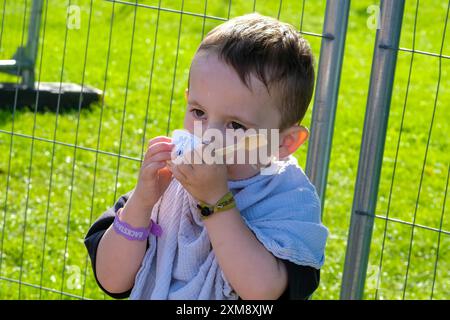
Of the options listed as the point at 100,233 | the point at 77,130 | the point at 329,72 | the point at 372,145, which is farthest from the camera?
the point at 77,130

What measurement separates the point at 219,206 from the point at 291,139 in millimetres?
308

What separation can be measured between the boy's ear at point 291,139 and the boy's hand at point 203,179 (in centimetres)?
23

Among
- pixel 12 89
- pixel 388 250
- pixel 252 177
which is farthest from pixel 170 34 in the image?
pixel 252 177

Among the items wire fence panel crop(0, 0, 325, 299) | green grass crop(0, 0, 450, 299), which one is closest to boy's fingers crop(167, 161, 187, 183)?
wire fence panel crop(0, 0, 325, 299)

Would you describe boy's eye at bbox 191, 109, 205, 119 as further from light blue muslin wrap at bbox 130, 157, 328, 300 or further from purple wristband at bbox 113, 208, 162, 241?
purple wristband at bbox 113, 208, 162, 241

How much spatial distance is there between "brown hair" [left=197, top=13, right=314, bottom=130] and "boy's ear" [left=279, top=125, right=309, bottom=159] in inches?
1.0

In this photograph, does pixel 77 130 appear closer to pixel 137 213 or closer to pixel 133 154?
pixel 137 213

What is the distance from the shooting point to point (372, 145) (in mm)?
3441

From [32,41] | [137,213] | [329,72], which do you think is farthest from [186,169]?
[32,41]

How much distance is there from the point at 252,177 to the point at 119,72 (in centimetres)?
652

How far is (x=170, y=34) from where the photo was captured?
10422 millimetres

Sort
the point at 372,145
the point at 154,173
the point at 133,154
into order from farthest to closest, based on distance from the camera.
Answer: the point at 133,154, the point at 372,145, the point at 154,173

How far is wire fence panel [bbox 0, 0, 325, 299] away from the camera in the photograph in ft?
14.9
